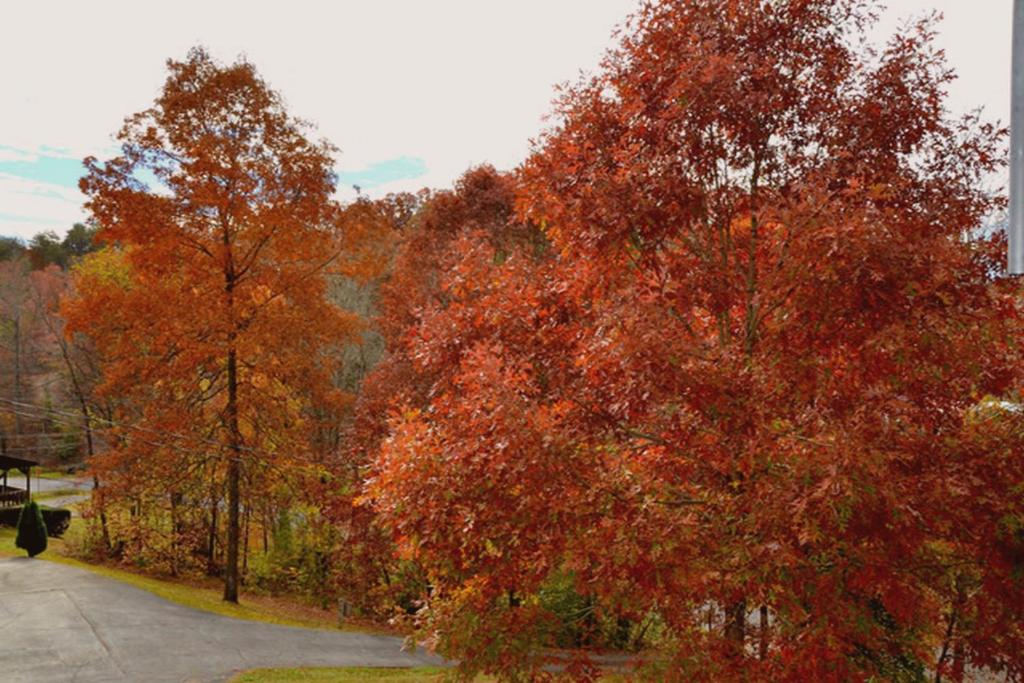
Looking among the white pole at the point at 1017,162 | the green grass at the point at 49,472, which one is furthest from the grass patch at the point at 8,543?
the white pole at the point at 1017,162

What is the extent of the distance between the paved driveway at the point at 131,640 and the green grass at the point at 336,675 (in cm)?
42

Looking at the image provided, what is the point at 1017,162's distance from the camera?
294 cm

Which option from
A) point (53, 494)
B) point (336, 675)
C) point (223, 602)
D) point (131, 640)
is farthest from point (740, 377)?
point (53, 494)

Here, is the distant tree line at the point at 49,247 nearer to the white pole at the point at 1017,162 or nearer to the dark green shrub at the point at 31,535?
the dark green shrub at the point at 31,535

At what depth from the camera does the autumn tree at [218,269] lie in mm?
14859

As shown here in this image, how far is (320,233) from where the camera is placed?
1623cm

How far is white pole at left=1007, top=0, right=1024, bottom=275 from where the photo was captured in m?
2.90

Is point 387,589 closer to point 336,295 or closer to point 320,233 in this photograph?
point 320,233

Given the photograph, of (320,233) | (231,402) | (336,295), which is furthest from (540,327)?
(336,295)

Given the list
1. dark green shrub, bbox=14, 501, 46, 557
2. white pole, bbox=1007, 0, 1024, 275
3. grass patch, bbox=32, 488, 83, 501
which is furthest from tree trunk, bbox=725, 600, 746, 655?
grass patch, bbox=32, 488, 83, 501

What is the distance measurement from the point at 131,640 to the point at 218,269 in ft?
24.5

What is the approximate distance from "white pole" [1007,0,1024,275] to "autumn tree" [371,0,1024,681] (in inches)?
70.1

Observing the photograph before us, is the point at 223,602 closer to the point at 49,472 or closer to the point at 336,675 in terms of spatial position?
the point at 336,675

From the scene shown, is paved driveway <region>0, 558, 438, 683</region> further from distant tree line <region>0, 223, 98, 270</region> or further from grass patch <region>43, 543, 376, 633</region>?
distant tree line <region>0, 223, 98, 270</region>
